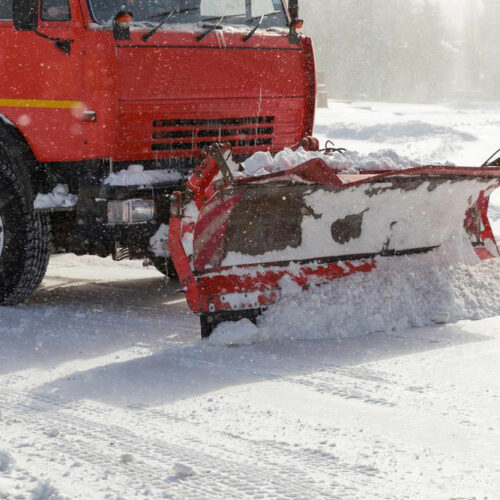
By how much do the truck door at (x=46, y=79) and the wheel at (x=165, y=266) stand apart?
141 cm

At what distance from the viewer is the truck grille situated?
648 centimetres

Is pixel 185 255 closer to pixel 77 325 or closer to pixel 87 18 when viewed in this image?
pixel 77 325

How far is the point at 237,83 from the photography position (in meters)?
6.76

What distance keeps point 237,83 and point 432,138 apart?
17.0 meters

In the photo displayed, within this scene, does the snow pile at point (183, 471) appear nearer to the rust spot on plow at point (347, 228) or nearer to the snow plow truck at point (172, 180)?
the snow plow truck at point (172, 180)

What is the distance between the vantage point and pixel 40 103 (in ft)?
20.7

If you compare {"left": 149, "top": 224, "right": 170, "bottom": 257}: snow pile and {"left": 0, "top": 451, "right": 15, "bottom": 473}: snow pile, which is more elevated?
{"left": 149, "top": 224, "right": 170, "bottom": 257}: snow pile

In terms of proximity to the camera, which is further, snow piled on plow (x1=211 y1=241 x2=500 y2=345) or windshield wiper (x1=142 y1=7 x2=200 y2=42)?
windshield wiper (x1=142 y1=7 x2=200 y2=42)

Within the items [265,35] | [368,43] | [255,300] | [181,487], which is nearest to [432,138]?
[265,35]

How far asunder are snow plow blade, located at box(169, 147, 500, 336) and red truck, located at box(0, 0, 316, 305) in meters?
0.66

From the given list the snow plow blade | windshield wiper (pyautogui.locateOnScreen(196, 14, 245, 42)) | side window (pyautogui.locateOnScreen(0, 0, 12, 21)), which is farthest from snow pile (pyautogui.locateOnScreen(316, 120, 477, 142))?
side window (pyautogui.locateOnScreen(0, 0, 12, 21))

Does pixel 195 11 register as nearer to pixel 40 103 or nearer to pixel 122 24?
pixel 122 24

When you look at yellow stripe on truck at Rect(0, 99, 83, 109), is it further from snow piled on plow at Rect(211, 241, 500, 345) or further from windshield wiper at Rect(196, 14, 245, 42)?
snow piled on plow at Rect(211, 241, 500, 345)

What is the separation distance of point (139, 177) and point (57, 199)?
20.8 inches
